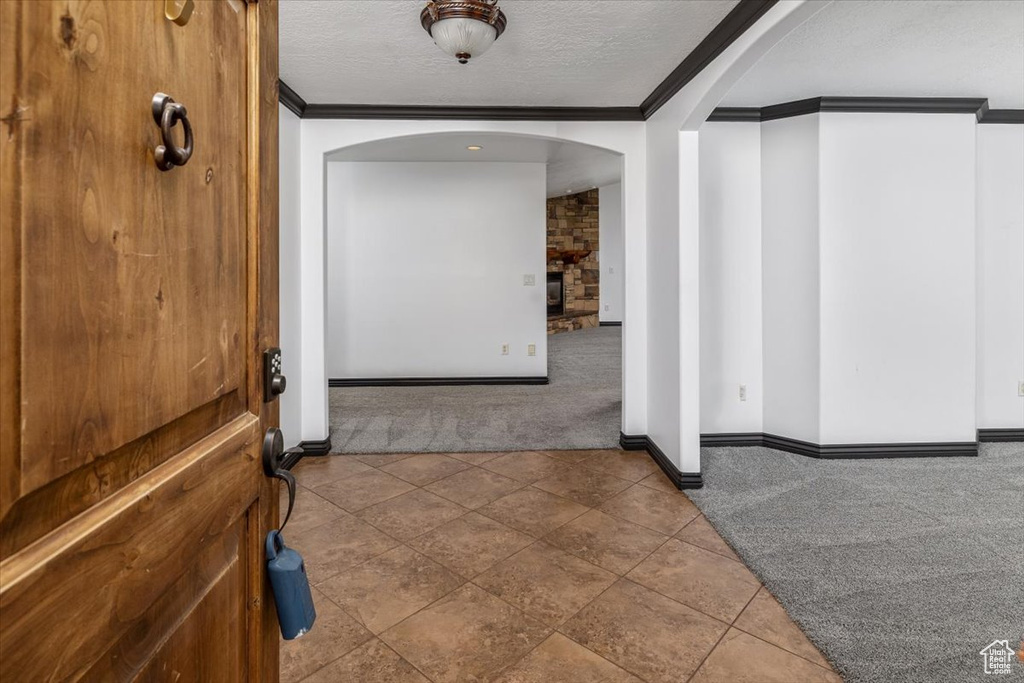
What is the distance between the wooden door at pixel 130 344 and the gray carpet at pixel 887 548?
1.85 metres

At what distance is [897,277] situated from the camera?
3.60 metres

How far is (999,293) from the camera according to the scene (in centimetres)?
388

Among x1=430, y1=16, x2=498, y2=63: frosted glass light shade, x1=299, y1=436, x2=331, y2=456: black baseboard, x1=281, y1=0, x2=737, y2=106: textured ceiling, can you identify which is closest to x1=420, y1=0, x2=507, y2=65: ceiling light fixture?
x1=430, y1=16, x2=498, y2=63: frosted glass light shade

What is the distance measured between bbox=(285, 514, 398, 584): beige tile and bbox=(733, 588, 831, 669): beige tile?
149cm

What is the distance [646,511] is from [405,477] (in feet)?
4.83

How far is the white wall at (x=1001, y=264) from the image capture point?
3850mm

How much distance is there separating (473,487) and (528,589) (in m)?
1.12

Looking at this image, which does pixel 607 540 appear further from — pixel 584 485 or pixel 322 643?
pixel 322 643

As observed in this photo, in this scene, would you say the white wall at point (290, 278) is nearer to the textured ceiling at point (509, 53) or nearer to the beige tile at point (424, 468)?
the textured ceiling at point (509, 53)

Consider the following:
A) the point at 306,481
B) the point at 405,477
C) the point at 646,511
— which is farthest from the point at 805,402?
the point at 306,481

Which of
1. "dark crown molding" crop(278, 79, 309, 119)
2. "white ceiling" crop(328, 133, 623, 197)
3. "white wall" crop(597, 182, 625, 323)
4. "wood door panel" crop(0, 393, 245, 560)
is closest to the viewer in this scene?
"wood door panel" crop(0, 393, 245, 560)

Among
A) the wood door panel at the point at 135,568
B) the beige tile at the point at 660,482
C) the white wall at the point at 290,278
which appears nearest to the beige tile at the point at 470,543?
the beige tile at the point at 660,482

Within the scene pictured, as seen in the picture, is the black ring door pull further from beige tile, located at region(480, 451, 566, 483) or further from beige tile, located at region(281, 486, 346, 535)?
beige tile, located at region(480, 451, 566, 483)

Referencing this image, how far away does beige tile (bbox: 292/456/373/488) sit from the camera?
3.29 m
